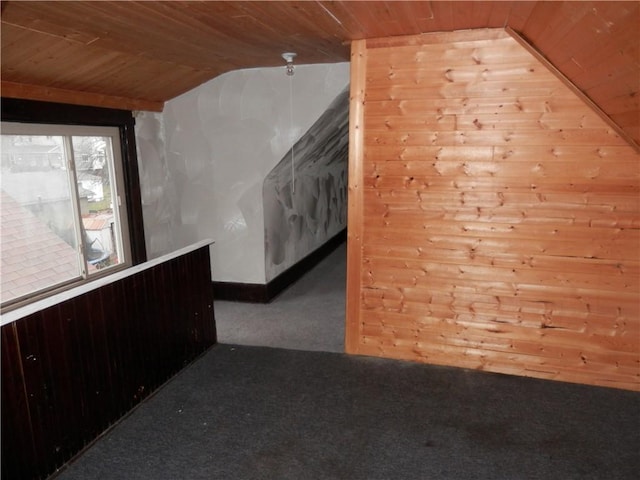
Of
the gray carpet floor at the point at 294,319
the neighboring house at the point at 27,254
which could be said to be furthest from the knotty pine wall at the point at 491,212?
the neighboring house at the point at 27,254

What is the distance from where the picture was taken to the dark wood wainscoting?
6.50 feet

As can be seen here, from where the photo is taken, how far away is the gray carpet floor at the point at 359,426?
7.23 feet

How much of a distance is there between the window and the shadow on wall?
137cm

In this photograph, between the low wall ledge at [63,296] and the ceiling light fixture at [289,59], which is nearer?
the low wall ledge at [63,296]

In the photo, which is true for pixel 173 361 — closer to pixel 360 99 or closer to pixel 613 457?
pixel 360 99

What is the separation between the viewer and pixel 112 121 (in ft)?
12.4

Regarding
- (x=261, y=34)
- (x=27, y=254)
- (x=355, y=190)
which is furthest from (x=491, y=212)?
(x=27, y=254)

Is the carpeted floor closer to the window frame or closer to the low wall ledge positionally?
the low wall ledge

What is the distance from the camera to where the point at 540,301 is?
2.95m

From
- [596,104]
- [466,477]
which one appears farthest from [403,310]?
[596,104]

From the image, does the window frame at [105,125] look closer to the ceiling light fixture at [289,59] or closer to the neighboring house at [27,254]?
the neighboring house at [27,254]

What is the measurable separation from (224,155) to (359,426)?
2811 mm

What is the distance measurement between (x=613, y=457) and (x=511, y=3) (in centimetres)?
226

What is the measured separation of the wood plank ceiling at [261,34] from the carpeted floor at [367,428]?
167 cm
